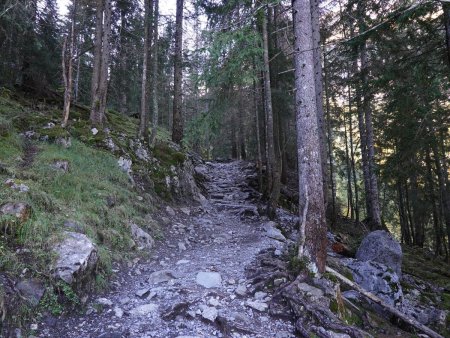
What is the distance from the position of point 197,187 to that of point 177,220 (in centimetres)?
350

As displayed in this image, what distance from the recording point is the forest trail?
13.3ft

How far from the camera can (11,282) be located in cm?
385

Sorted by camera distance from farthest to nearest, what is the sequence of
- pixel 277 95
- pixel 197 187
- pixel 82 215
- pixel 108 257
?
pixel 277 95 < pixel 197 187 < pixel 82 215 < pixel 108 257

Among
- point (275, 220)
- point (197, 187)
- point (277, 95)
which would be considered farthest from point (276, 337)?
point (277, 95)

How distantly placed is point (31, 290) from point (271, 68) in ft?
42.7

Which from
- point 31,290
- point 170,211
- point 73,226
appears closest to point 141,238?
point 73,226

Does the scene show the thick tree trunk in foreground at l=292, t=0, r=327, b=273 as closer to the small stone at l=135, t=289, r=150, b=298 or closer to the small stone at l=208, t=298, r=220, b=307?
the small stone at l=208, t=298, r=220, b=307

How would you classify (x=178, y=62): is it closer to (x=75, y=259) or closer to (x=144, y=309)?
(x=75, y=259)

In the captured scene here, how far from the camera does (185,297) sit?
15.9 ft

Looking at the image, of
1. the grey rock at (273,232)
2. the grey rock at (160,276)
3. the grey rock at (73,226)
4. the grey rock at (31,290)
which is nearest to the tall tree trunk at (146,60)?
the grey rock at (273,232)

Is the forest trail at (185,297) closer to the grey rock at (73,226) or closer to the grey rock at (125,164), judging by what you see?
the grey rock at (73,226)

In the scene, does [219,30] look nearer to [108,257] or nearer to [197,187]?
[108,257]

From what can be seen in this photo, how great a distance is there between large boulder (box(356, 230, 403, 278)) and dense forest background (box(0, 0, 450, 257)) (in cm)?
275

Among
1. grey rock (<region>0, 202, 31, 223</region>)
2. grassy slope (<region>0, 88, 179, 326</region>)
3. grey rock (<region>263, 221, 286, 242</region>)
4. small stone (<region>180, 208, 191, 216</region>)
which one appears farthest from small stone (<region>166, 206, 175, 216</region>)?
grey rock (<region>0, 202, 31, 223</region>)
